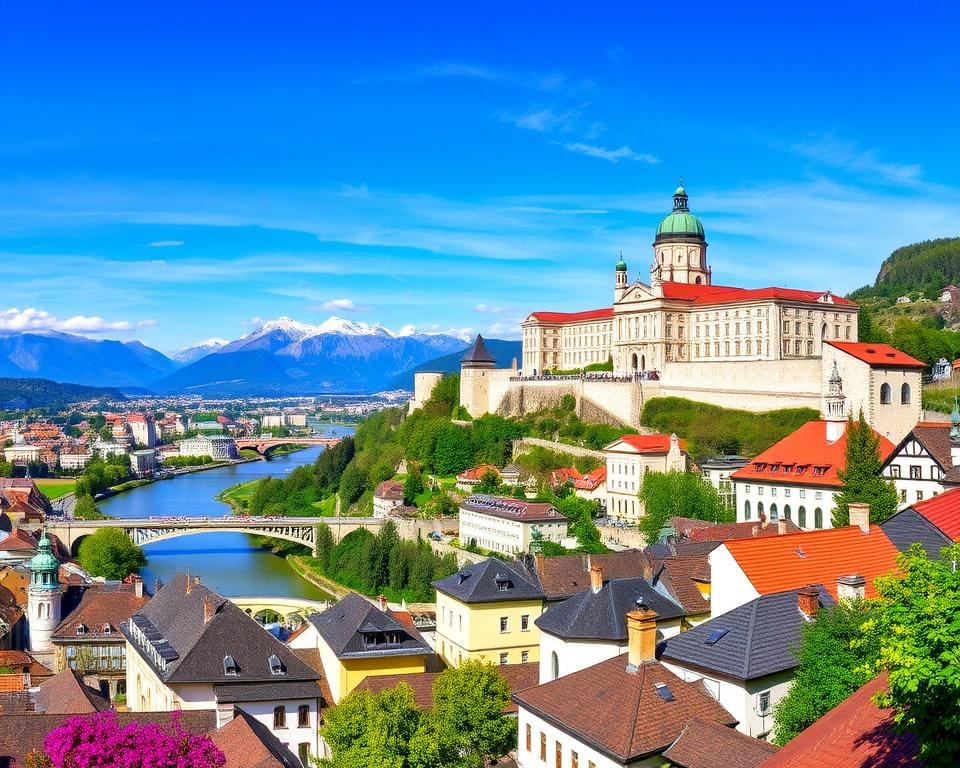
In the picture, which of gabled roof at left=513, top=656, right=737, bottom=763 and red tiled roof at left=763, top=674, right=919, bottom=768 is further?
gabled roof at left=513, top=656, right=737, bottom=763

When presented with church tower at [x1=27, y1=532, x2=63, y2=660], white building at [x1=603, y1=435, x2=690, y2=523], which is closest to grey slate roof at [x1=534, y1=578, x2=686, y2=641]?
church tower at [x1=27, y1=532, x2=63, y2=660]

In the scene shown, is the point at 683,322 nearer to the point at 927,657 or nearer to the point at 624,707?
the point at 624,707

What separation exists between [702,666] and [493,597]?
398 inches

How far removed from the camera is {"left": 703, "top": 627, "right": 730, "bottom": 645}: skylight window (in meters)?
16.3

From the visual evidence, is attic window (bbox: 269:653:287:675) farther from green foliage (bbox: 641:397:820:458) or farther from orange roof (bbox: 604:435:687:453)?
green foliage (bbox: 641:397:820:458)

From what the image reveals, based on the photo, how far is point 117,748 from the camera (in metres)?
13.2

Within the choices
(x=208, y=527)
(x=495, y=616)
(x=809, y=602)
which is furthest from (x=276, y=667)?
(x=208, y=527)

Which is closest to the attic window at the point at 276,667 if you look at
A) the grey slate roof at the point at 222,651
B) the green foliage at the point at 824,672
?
the grey slate roof at the point at 222,651

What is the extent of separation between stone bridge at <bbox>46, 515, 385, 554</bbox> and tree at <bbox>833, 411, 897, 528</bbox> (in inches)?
1199

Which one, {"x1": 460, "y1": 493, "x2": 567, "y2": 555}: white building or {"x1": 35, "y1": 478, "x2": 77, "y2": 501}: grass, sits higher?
{"x1": 460, "y1": 493, "x2": 567, "y2": 555}: white building

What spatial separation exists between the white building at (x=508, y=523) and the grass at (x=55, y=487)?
2340 inches

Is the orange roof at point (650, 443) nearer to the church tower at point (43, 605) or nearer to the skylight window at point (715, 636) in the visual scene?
the church tower at point (43, 605)

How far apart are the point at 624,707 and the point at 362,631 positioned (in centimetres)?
952

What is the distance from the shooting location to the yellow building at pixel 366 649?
74.2ft
